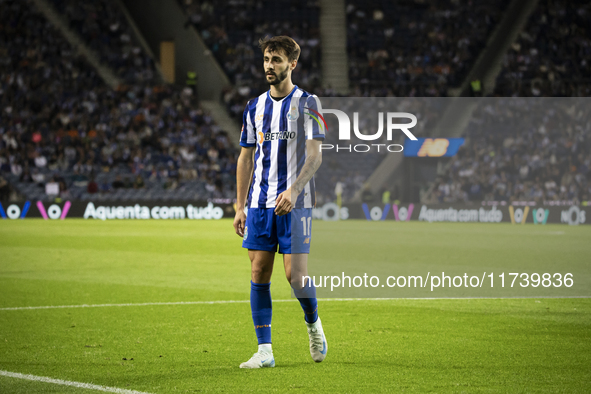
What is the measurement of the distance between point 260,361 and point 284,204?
114 cm

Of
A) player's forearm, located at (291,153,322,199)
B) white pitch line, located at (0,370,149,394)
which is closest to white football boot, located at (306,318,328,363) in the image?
player's forearm, located at (291,153,322,199)

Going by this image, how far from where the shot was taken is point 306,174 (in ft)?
17.1

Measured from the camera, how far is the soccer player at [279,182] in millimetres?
5297

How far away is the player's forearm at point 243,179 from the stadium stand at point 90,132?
24189mm

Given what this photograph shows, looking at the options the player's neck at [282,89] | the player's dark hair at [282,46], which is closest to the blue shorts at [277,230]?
the player's neck at [282,89]

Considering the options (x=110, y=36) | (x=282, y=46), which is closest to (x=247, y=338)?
(x=282, y=46)

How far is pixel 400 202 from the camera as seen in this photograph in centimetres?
2653

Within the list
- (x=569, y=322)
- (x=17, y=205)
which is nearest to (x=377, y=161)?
(x=569, y=322)

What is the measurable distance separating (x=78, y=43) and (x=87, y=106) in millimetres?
5533

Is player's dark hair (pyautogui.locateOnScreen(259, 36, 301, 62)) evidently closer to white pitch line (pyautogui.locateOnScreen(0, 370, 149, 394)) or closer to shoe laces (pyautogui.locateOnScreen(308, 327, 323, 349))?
shoe laces (pyautogui.locateOnScreen(308, 327, 323, 349))

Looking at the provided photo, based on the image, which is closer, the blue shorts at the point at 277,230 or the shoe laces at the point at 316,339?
the blue shorts at the point at 277,230

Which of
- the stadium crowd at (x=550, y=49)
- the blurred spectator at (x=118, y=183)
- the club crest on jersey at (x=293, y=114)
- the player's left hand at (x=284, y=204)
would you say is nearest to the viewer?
the player's left hand at (x=284, y=204)

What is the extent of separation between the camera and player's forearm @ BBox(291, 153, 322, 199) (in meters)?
5.17

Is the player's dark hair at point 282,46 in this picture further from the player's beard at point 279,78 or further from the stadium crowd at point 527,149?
the stadium crowd at point 527,149
